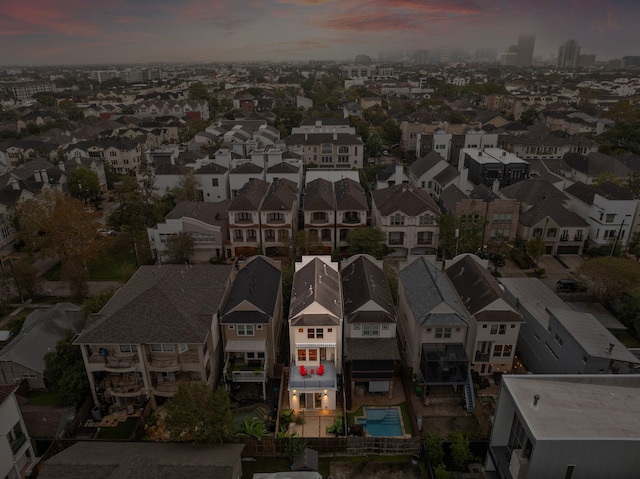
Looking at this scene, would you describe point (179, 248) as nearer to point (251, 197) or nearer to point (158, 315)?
point (251, 197)

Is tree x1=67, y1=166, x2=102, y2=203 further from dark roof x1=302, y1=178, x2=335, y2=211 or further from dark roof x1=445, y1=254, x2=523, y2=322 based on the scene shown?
dark roof x1=445, y1=254, x2=523, y2=322

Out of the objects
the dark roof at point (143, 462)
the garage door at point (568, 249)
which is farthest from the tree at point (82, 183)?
the garage door at point (568, 249)

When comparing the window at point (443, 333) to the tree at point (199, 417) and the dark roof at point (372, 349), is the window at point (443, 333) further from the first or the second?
the tree at point (199, 417)

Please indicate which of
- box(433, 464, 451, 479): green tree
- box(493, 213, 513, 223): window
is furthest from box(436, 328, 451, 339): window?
box(493, 213, 513, 223): window

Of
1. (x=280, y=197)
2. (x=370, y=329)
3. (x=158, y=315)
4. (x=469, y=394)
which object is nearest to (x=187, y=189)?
(x=280, y=197)

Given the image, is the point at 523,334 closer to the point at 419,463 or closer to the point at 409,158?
the point at 419,463

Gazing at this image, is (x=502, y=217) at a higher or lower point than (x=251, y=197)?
lower
